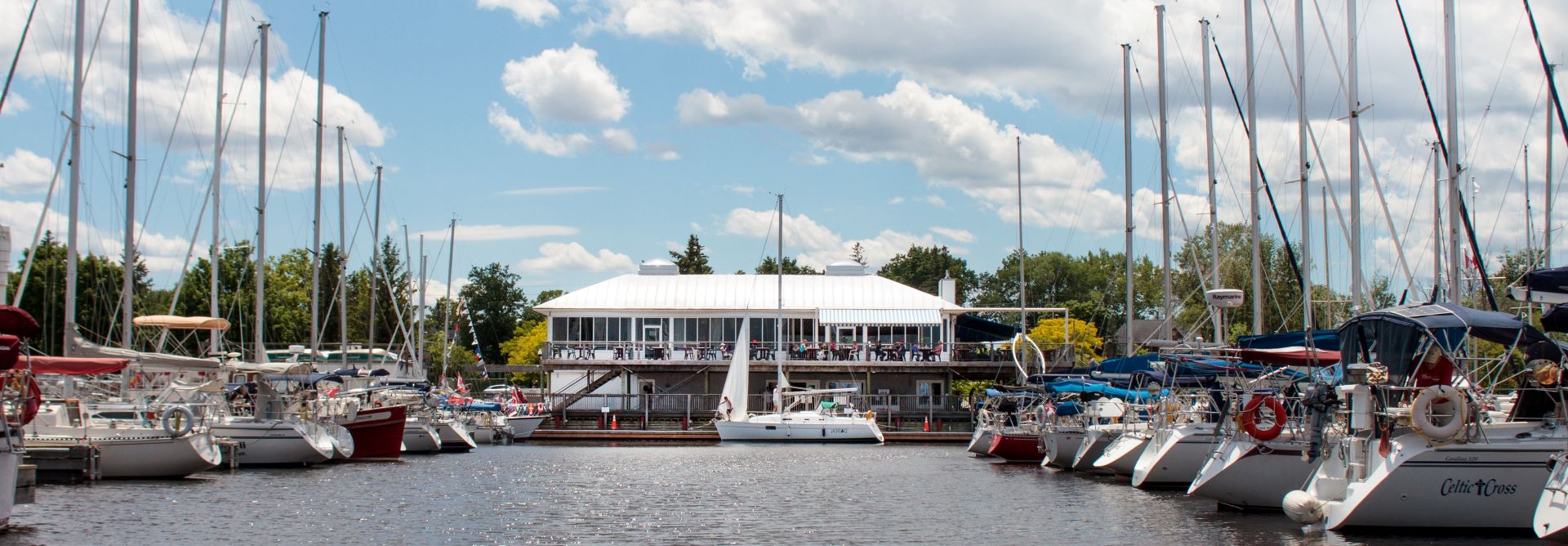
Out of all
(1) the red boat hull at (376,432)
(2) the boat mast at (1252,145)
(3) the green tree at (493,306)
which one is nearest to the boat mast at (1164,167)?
(2) the boat mast at (1252,145)

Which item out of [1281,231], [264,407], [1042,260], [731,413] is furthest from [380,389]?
[1042,260]

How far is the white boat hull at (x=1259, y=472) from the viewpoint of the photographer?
23484mm

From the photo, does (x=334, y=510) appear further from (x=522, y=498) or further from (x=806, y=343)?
(x=806, y=343)

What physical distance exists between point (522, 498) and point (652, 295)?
38.0 metres

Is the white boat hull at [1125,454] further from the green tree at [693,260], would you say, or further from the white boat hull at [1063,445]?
the green tree at [693,260]

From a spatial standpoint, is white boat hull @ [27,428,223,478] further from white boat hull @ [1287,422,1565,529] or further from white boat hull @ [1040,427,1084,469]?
white boat hull @ [1287,422,1565,529]

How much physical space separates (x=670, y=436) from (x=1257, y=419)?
112 ft

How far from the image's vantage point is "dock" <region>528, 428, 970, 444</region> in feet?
181

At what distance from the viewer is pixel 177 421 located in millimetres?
30328

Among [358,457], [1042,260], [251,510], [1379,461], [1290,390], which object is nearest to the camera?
[1379,461]

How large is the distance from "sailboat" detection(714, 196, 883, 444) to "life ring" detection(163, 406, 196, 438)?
25.8m

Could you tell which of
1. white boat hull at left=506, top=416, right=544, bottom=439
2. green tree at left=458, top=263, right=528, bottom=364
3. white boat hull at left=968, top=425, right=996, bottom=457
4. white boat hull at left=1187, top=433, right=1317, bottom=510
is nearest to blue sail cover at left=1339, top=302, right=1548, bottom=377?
white boat hull at left=1187, top=433, right=1317, bottom=510

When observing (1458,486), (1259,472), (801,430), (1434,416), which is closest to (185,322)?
(801,430)

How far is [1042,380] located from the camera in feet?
141
